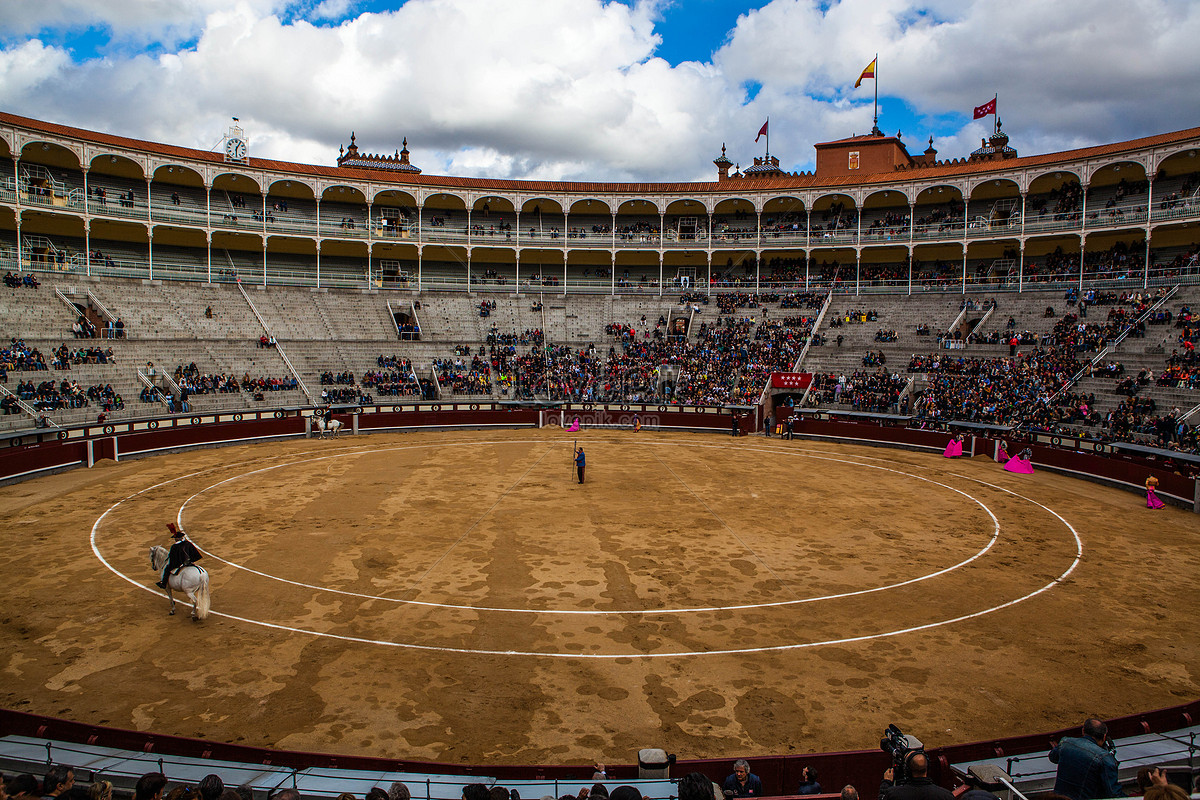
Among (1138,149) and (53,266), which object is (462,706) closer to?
(53,266)

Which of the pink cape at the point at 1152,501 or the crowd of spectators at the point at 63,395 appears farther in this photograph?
the crowd of spectators at the point at 63,395

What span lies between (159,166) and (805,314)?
148 feet

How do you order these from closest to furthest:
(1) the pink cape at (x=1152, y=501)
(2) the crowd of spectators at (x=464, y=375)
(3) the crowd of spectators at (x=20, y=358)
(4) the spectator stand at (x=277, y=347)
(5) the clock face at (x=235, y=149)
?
1. (1) the pink cape at (x=1152, y=501)
2. (3) the crowd of spectators at (x=20, y=358)
3. (4) the spectator stand at (x=277, y=347)
4. (2) the crowd of spectators at (x=464, y=375)
5. (5) the clock face at (x=235, y=149)

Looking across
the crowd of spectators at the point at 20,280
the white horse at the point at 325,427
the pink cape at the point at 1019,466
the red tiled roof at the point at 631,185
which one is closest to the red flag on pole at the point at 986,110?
the red tiled roof at the point at 631,185

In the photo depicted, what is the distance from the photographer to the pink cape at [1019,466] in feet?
88.6

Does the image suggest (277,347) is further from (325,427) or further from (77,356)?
(77,356)

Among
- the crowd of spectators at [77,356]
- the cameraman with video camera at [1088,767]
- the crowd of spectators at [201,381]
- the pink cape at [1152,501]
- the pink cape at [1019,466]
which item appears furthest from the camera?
the crowd of spectators at [201,381]

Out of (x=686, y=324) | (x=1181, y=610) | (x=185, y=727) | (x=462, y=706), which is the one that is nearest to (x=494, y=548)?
(x=462, y=706)

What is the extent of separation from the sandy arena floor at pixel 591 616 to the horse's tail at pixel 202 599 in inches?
13.4

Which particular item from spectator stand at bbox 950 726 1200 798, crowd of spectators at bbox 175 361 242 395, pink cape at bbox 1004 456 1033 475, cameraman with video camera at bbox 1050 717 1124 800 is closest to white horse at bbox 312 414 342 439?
crowd of spectators at bbox 175 361 242 395

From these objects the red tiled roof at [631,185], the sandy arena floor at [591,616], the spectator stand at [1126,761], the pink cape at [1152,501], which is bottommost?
the sandy arena floor at [591,616]

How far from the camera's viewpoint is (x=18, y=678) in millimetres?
9602

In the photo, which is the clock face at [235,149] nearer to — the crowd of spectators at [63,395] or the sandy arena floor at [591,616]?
the crowd of spectators at [63,395]

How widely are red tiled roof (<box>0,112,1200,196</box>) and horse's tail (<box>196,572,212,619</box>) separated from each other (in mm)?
40943
